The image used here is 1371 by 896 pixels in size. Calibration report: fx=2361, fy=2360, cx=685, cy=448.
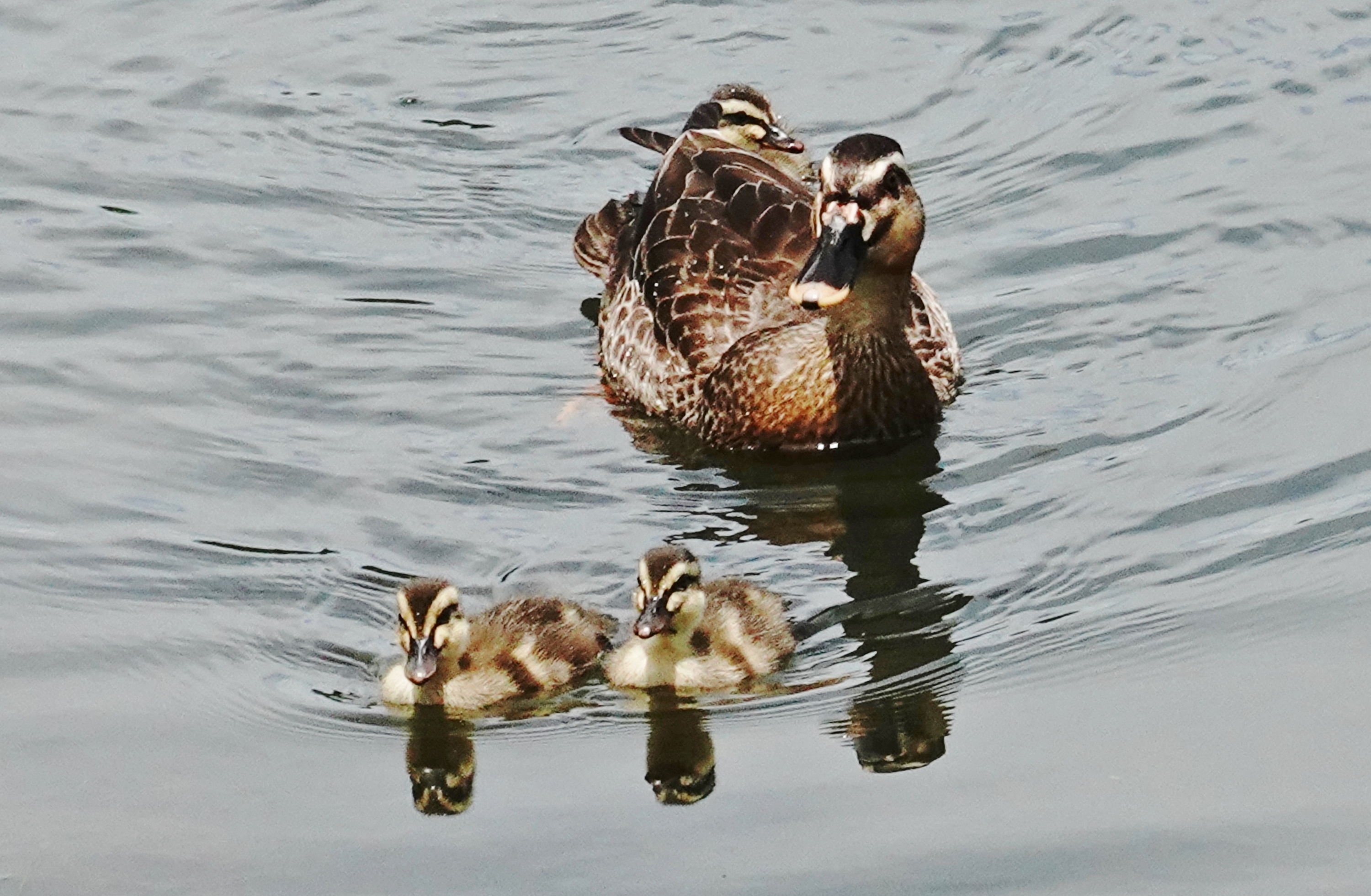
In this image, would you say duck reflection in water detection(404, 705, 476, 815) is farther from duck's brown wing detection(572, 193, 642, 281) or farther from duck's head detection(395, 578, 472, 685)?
duck's brown wing detection(572, 193, 642, 281)

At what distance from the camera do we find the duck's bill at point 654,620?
5.88 m

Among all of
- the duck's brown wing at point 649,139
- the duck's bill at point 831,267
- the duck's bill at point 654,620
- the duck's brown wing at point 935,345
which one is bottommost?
the duck's bill at point 654,620

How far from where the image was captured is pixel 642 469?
7.75 m

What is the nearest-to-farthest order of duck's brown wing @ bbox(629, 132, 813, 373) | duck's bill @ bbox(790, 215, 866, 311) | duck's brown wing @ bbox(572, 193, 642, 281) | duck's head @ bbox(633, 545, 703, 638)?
duck's head @ bbox(633, 545, 703, 638)
duck's bill @ bbox(790, 215, 866, 311)
duck's brown wing @ bbox(629, 132, 813, 373)
duck's brown wing @ bbox(572, 193, 642, 281)

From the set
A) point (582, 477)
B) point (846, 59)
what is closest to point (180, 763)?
point (582, 477)

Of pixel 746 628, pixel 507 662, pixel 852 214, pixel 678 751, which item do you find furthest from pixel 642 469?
pixel 678 751

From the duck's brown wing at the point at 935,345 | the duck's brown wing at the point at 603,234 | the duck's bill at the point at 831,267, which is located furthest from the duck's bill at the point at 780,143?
the duck's bill at the point at 831,267

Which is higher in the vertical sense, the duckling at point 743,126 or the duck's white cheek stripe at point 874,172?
the duckling at point 743,126

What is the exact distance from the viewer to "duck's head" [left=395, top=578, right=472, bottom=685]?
5.83m

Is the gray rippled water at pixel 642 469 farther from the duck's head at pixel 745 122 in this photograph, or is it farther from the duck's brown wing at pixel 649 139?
the duck's head at pixel 745 122

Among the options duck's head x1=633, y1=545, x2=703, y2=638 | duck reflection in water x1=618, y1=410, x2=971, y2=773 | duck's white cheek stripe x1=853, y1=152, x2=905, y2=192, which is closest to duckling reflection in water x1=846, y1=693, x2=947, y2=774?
duck reflection in water x1=618, y1=410, x2=971, y2=773

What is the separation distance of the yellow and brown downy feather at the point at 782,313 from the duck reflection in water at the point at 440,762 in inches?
80.3

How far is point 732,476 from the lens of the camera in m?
7.72

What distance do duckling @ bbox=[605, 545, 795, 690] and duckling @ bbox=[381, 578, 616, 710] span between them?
0.15 metres
